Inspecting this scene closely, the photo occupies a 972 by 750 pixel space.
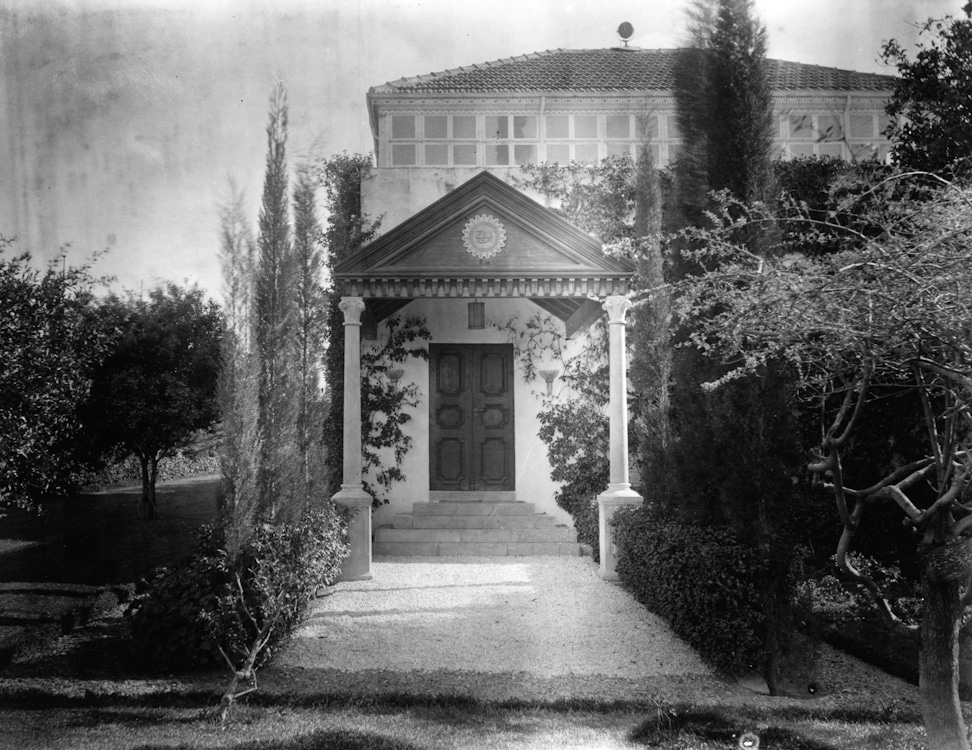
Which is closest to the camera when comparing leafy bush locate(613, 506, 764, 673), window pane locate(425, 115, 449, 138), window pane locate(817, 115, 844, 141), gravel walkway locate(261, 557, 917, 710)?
gravel walkway locate(261, 557, 917, 710)

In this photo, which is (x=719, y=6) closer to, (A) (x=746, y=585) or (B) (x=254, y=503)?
(A) (x=746, y=585)

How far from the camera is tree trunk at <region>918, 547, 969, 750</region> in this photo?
391 cm

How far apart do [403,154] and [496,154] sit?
7.14 ft

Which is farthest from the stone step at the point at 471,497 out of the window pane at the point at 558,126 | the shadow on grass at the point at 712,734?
the window pane at the point at 558,126

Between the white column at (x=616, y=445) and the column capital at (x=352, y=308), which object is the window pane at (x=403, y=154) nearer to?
the column capital at (x=352, y=308)

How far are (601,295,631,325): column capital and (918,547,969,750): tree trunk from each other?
17.8 feet

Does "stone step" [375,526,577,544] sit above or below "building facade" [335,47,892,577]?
below

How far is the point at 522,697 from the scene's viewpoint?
4.91m

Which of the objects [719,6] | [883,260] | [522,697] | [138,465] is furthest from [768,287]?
[138,465]

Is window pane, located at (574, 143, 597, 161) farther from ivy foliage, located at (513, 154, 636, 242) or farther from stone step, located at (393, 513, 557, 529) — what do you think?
stone step, located at (393, 513, 557, 529)

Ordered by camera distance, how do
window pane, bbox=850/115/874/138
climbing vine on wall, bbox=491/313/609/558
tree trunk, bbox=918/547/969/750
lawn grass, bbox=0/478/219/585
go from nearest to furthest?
tree trunk, bbox=918/547/969/750, lawn grass, bbox=0/478/219/585, climbing vine on wall, bbox=491/313/609/558, window pane, bbox=850/115/874/138

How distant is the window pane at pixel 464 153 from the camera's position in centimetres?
1516

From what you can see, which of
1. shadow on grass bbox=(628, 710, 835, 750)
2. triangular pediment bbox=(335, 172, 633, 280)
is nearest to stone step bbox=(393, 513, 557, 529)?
triangular pediment bbox=(335, 172, 633, 280)

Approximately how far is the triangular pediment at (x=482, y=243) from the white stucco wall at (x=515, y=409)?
2.83 metres
